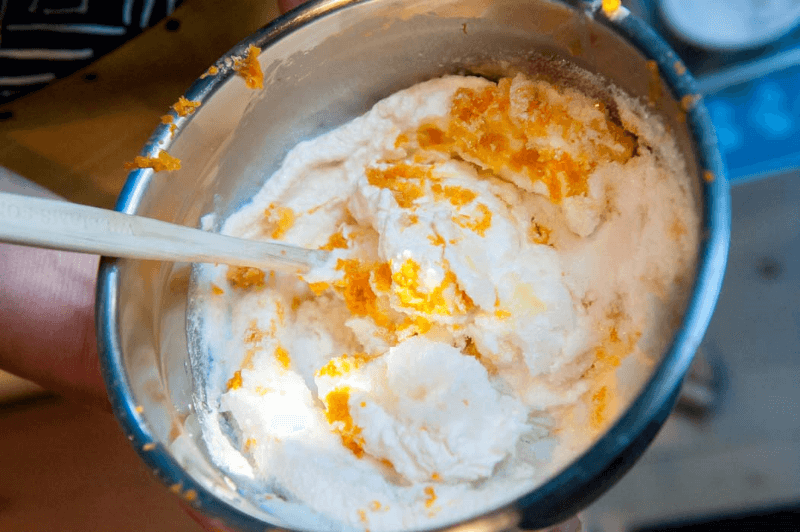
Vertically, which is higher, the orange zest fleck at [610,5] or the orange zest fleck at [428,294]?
the orange zest fleck at [610,5]

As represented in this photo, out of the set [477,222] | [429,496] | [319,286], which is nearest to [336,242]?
[319,286]

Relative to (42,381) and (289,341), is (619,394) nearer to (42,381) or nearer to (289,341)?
(289,341)

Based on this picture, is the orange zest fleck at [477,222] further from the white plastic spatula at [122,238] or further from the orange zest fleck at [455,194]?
the white plastic spatula at [122,238]

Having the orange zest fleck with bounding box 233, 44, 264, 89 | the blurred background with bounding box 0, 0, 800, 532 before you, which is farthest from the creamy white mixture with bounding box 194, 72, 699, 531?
the blurred background with bounding box 0, 0, 800, 532

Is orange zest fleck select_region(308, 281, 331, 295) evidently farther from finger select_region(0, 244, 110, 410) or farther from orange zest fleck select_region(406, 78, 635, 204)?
finger select_region(0, 244, 110, 410)

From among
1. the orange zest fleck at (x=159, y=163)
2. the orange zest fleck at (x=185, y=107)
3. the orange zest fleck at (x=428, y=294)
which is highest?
the orange zest fleck at (x=185, y=107)

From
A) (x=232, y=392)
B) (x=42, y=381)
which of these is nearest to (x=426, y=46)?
(x=232, y=392)

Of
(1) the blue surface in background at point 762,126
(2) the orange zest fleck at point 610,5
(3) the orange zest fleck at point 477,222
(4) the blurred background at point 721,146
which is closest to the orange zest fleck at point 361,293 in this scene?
(3) the orange zest fleck at point 477,222

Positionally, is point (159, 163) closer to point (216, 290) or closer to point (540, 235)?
point (216, 290)
